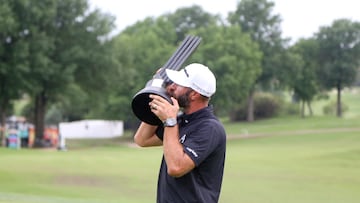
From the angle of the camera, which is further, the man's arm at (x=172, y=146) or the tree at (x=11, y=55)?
the tree at (x=11, y=55)

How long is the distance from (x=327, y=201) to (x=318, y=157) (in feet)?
53.5

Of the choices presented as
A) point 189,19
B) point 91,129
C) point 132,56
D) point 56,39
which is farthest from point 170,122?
point 189,19

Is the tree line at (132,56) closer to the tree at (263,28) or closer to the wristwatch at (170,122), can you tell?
the tree at (263,28)

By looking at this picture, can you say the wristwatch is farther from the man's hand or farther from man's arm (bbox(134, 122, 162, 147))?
man's arm (bbox(134, 122, 162, 147))

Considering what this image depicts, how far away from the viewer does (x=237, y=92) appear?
213 ft

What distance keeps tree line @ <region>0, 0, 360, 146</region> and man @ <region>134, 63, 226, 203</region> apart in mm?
40021

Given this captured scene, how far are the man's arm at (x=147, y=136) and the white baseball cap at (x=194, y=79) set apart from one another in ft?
1.91

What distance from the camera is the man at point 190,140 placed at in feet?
13.9

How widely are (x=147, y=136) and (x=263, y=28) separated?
74.9 metres

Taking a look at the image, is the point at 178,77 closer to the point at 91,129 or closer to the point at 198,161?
the point at 198,161

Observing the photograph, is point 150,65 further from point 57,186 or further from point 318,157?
point 57,186

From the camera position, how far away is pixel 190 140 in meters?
4.39

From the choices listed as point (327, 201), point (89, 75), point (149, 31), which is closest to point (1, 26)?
point (89, 75)

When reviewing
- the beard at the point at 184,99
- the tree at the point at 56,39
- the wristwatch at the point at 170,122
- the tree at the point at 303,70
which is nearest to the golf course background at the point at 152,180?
the beard at the point at 184,99
